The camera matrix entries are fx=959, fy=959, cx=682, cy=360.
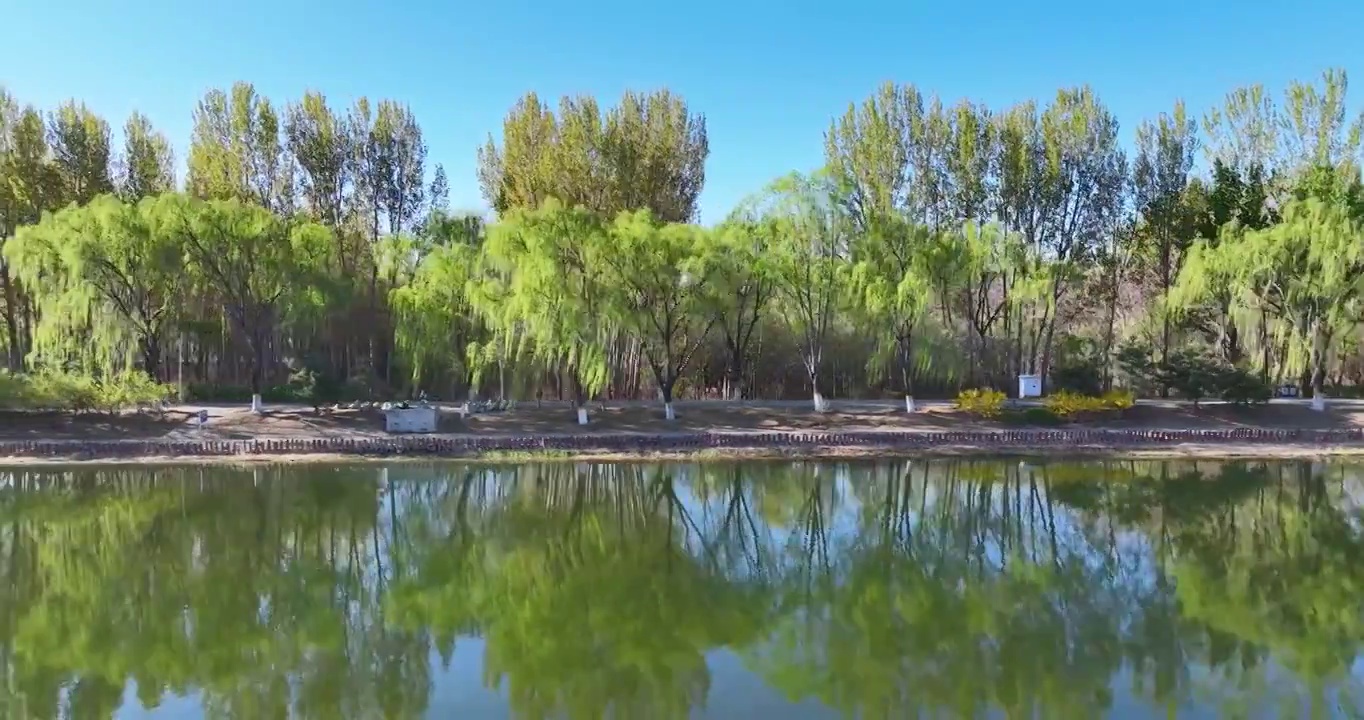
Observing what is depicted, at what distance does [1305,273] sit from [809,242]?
13.6 metres

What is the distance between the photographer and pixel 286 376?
100 ft

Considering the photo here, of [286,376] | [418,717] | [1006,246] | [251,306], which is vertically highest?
[1006,246]

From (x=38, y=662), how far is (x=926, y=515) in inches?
497

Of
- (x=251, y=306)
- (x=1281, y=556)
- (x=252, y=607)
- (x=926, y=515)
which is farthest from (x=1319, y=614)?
(x=251, y=306)

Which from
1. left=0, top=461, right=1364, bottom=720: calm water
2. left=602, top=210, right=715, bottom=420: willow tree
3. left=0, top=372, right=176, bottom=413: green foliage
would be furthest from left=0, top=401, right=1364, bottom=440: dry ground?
left=0, top=461, right=1364, bottom=720: calm water

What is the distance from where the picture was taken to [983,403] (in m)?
26.5

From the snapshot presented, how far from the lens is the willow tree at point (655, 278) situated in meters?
25.1

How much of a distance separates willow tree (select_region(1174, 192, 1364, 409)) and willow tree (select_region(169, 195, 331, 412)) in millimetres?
25655

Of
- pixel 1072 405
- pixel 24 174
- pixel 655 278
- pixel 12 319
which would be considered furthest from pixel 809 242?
pixel 12 319

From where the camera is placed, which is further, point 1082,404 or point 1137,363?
point 1137,363

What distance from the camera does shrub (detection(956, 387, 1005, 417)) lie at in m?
26.3

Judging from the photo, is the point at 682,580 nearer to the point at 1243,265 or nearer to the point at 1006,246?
the point at 1006,246

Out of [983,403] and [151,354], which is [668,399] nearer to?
[983,403]

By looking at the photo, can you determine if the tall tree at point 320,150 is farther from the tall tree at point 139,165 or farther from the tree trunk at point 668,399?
the tree trunk at point 668,399
